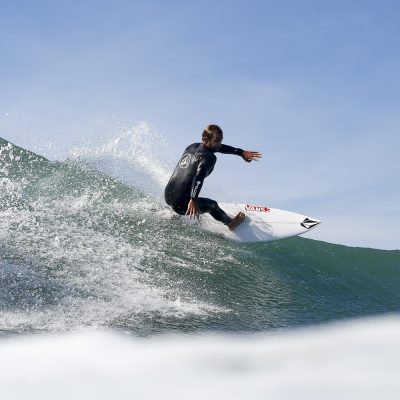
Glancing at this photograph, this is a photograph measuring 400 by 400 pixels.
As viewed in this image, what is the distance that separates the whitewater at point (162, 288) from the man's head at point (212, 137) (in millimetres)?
1685

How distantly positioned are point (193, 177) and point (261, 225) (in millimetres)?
1873

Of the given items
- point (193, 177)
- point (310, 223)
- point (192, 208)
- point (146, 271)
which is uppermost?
point (193, 177)

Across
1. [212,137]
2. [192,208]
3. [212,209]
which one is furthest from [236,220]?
[212,137]

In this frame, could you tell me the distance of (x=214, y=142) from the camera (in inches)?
331

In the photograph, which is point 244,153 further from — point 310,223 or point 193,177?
point 310,223

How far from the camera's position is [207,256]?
8.07 metres

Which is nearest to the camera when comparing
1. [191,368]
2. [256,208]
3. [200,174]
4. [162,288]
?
[191,368]

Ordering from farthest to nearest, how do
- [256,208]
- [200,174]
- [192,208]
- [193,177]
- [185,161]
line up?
[256,208] < [185,161] < [193,177] < [200,174] < [192,208]

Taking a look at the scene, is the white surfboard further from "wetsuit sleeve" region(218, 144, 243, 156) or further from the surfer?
"wetsuit sleeve" region(218, 144, 243, 156)

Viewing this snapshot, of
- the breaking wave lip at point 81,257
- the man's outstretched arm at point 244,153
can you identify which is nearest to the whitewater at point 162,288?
the breaking wave lip at point 81,257

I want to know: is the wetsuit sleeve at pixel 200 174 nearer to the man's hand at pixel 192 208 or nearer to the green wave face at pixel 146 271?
the man's hand at pixel 192 208

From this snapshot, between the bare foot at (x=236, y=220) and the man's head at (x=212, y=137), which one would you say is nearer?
the man's head at (x=212, y=137)

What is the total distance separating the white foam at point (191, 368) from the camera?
3.37m

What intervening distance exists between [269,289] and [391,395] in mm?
3719
